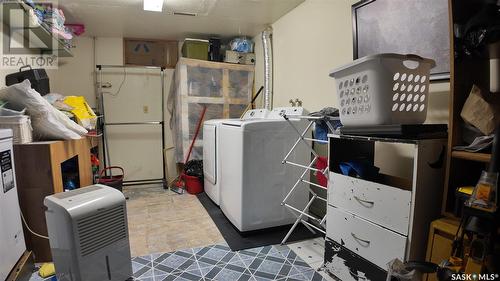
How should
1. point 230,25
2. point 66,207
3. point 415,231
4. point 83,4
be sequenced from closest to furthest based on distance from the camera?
point 415,231 < point 66,207 < point 83,4 < point 230,25

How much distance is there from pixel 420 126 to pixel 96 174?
370cm

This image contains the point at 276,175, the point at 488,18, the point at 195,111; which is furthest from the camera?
the point at 195,111

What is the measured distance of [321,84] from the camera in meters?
2.47

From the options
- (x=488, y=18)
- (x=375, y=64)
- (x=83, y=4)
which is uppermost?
(x=83, y=4)

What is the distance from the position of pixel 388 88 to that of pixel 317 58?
1413 mm

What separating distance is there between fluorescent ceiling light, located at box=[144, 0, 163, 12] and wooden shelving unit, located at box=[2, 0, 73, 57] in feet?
3.05

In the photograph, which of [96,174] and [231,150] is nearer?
[231,150]

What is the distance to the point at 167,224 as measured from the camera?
2.57 meters

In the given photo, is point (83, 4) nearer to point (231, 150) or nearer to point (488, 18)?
point (231, 150)

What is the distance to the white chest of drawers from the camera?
3.90ft

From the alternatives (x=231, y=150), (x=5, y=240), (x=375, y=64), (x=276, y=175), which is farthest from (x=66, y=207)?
(x=375, y=64)

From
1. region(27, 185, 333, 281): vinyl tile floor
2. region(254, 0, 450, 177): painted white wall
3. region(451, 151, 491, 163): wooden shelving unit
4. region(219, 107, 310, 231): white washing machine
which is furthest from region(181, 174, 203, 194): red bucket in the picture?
region(451, 151, 491, 163): wooden shelving unit

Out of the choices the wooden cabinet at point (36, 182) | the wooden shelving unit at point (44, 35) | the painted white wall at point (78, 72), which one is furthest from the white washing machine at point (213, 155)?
the painted white wall at point (78, 72)

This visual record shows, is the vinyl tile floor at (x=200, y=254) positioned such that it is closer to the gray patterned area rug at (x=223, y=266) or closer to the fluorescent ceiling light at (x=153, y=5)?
the gray patterned area rug at (x=223, y=266)
